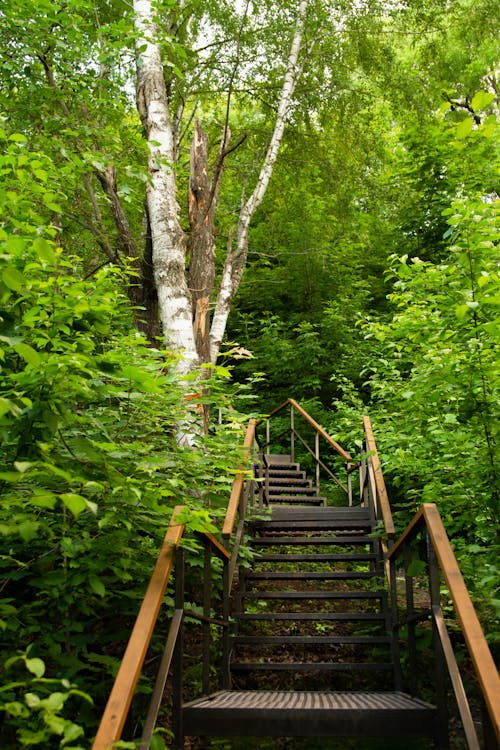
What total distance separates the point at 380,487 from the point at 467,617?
3566 mm

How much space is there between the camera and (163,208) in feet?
19.7

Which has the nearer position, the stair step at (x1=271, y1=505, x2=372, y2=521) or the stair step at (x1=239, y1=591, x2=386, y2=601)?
the stair step at (x1=239, y1=591, x2=386, y2=601)

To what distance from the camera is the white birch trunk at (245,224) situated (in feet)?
23.5

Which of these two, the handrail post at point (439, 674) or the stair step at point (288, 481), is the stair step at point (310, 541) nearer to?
the handrail post at point (439, 674)

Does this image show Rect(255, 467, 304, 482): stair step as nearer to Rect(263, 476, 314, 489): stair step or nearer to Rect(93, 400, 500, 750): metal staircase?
Rect(263, 476, 314, 489): stair step

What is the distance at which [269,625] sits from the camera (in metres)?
5.32

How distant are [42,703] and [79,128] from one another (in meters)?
5.07

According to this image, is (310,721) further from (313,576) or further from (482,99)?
(482,99)

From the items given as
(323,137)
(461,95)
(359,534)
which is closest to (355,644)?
(359,534)

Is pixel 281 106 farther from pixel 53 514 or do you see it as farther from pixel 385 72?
pixel 53 514

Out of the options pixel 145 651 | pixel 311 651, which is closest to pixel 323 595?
pixel 311 651

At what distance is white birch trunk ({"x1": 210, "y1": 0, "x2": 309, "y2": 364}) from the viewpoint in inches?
282

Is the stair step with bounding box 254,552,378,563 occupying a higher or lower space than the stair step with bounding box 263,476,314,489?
lower

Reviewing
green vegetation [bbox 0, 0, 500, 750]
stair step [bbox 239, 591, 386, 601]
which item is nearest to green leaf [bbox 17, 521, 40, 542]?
green vegetation [bbox 0, 0, 500, 750]
